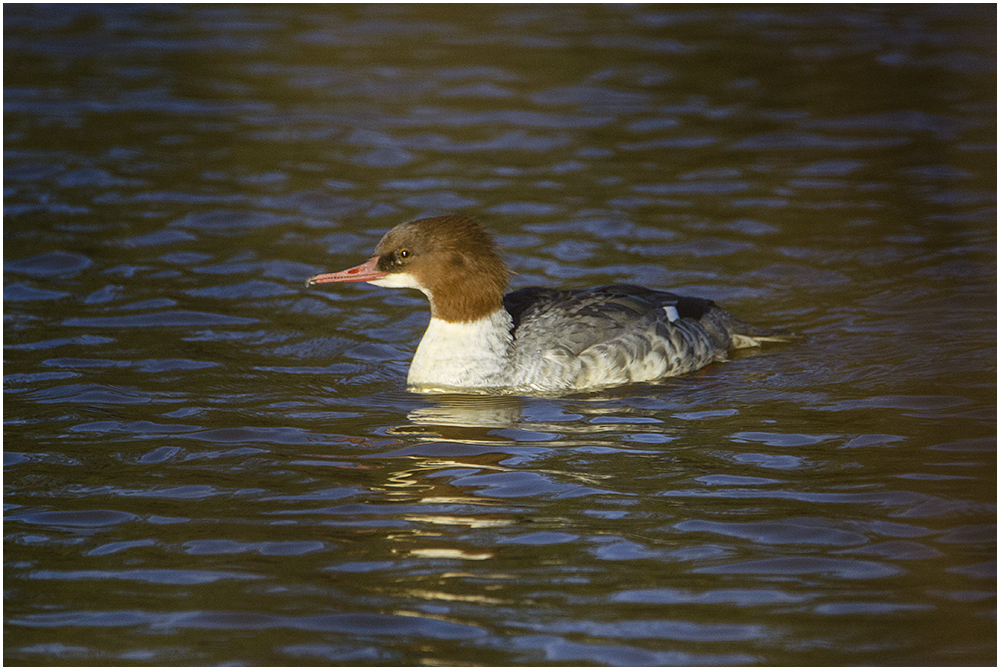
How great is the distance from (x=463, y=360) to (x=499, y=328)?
0.34 metres

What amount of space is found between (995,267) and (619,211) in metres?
3.42

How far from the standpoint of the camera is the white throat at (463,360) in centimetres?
853

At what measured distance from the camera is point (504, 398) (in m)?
8.45

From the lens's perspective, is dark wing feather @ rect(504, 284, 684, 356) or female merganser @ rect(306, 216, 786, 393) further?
dark wing feather @ rect(504, 284, 684, 356)

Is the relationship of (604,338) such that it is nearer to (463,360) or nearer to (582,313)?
(582,313)

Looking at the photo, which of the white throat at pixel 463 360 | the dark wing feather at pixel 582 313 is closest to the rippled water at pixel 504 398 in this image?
the white throat at pixel 463 360

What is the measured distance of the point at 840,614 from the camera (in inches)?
217

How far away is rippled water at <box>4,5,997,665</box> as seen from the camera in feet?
18.6

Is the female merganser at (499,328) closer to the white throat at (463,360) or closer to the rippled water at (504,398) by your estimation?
the white throat at (463,360)

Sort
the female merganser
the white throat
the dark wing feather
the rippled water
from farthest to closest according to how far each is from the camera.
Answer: the dark wing feather, the white throat, the female merganser, the rippled water

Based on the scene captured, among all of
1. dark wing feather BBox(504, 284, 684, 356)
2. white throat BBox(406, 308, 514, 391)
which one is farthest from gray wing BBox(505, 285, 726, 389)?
white throat BBox(406, 308, 514, 391)

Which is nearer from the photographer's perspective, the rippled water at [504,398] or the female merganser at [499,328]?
the rippled water at [504,398]

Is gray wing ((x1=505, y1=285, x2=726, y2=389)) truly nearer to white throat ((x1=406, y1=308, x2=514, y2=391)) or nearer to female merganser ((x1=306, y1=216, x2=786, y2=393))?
female merganser ((x1=306, y1=216, x2=786, y2=393))

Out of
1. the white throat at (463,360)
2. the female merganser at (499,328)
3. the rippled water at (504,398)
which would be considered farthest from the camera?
the white throat at (463,360)
